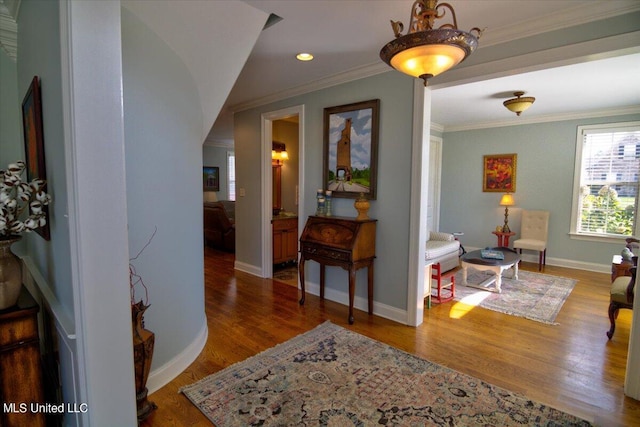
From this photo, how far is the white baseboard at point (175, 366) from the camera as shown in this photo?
7.06ft

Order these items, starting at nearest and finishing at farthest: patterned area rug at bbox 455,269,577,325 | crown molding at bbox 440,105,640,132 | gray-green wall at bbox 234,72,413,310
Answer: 1. gray-green wall at bbox 234,72,413,310
2. patterned area rug at bbox 455,269,577,325
3. crown molding at bbox 440,105,640,132

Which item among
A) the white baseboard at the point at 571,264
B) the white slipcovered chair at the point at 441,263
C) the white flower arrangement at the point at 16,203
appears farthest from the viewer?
the white baseboard at the point at 571,264

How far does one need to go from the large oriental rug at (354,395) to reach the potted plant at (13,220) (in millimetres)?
1149

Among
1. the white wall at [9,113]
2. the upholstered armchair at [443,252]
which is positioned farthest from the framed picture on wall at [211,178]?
the white wall at [9,113]

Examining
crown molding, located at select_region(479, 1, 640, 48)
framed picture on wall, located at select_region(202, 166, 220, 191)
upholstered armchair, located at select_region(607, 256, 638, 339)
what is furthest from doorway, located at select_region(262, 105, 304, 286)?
framed picture on wall, located at select_region(202, 166, 220, 191)

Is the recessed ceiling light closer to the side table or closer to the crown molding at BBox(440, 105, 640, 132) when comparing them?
the crown molding at BBox(440, 105, 640, 132)

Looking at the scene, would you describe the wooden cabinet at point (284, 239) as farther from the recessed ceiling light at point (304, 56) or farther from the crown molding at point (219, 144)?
the crown molding at point (219, 144)

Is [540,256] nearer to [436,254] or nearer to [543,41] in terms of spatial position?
[436,254]

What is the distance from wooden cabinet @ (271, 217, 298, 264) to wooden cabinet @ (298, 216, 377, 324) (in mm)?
1308

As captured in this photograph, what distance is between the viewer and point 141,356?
1836 mm

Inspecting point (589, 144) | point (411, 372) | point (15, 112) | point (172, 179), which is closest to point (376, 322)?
point (411, 372)

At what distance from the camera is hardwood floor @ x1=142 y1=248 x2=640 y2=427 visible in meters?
2.10

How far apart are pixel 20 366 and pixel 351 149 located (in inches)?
118

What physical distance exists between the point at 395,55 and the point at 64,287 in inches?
72.6
